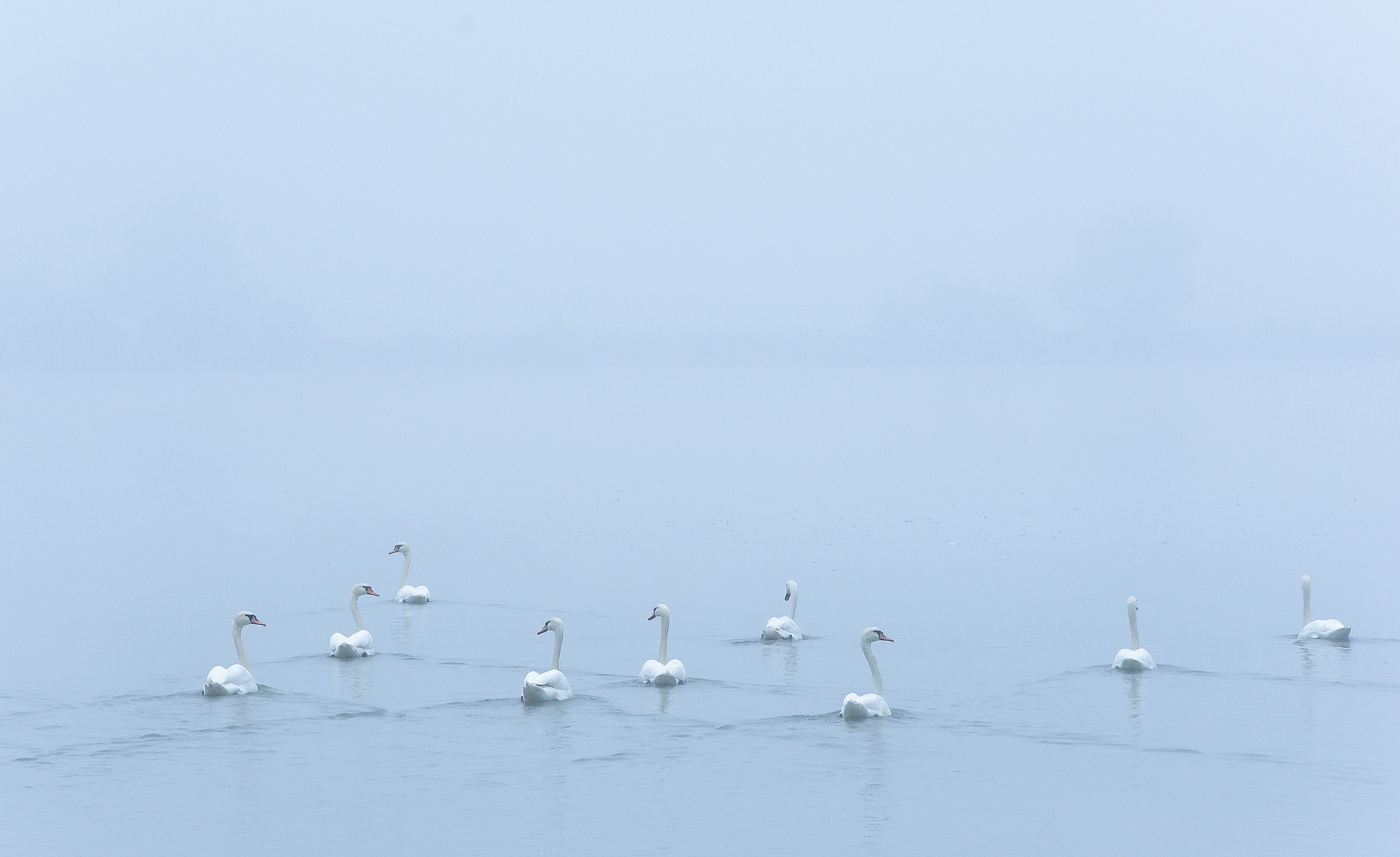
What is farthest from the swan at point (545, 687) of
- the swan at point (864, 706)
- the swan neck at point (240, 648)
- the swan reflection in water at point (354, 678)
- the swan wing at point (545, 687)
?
the swan neck at point (240, 648)

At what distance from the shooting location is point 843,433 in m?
90.2

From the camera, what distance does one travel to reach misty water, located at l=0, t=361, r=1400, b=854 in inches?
711

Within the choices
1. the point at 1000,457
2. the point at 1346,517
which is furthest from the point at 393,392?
the point at 1346,517

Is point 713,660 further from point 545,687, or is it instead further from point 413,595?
point 413,595

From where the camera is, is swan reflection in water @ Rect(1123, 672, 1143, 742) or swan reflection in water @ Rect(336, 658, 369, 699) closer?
swan reflection in water @ Rect(1123, 672, 1143, 742)

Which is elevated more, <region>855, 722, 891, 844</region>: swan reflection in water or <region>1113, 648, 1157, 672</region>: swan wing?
<region>1113, 648, 1157, 672</region>: swan wing

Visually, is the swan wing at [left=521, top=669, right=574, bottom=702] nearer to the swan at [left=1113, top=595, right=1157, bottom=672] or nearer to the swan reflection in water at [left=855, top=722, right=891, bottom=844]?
the swan reflection in water at [left=855, top=722, right=891, bottom=844]

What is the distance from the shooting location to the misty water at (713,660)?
711 inches

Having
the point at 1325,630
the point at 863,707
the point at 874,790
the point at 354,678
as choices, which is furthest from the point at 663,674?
the point at 1325,630

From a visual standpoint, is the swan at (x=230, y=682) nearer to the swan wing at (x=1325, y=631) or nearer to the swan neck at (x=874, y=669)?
the swan neck at (x=874, y=669)

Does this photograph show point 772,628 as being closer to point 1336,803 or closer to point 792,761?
point 792,761

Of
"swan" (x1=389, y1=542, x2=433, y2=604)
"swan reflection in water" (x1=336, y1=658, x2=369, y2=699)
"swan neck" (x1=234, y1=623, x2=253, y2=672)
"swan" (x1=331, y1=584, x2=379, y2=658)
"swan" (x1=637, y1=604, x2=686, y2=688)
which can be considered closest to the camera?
"swan" (x1=637, y1=604, x2=686, y2=688)

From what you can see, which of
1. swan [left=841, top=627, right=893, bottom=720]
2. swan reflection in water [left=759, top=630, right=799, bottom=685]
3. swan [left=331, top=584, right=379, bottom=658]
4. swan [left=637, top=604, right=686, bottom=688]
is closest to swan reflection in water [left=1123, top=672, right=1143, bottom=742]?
swan [left=841, top=627, right=893, bottom=720]

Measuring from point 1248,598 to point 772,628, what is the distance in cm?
1128
